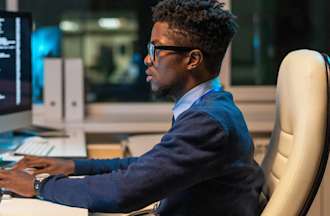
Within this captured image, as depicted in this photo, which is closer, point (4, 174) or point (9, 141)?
point (4, 174)

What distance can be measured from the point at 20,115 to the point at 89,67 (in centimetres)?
110

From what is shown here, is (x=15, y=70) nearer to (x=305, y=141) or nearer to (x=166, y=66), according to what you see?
(x=166, y=66)

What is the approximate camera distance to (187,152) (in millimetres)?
1237

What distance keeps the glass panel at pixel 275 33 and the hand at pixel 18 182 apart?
7.22 ft

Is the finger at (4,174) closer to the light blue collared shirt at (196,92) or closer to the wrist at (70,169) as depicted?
the wrist at (70,169)

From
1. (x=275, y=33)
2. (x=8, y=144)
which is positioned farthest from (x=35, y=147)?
(x=275, y=33)

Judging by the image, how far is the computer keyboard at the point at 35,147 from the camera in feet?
6.84

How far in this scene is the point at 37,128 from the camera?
2.77 meters

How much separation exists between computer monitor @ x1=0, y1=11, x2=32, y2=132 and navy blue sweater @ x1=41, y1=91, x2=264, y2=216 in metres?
0.98

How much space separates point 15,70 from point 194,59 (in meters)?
1.14

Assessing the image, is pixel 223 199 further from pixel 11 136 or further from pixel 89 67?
pixel 89 67

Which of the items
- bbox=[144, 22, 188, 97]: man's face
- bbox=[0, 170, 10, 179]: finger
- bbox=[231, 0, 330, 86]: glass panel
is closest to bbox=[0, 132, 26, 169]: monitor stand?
bbox=[0, 170, 10, 179]: finger

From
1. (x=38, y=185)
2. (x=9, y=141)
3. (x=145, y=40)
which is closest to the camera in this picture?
(x=38, y=185)

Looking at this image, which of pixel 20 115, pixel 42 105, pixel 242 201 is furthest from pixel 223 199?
pixel 42 105
